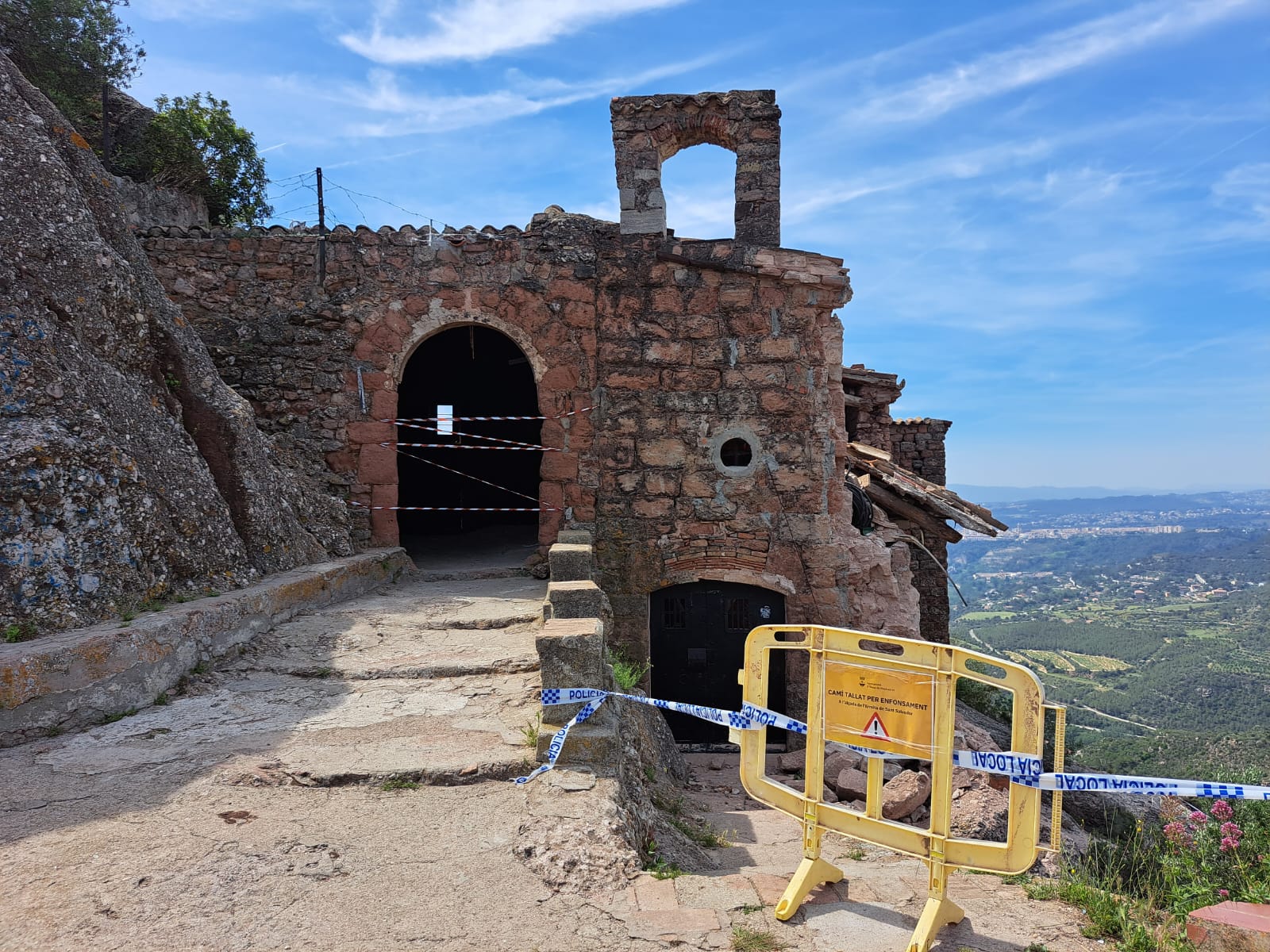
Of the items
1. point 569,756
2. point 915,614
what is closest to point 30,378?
point 569,756

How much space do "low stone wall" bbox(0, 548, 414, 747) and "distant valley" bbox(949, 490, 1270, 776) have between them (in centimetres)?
943

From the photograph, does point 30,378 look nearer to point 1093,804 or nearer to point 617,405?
point 617,405

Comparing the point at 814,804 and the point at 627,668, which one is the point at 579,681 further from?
the point at 627,668

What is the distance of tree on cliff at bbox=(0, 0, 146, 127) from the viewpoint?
47.1ft

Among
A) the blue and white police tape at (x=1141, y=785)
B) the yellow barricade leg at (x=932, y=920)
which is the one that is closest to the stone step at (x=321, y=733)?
the yellow barricade leg at (x=932, y=920)

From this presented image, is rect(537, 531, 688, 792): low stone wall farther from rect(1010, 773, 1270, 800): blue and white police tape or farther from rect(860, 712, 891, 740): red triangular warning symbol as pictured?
rect(1010, 773, 1270, 800): blue and white police tape

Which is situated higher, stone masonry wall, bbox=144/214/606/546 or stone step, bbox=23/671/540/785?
stone masonry wall, bbox=144/214/606/546

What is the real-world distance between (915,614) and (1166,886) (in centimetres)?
573

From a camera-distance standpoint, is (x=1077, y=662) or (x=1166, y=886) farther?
(x=1077, y=662)

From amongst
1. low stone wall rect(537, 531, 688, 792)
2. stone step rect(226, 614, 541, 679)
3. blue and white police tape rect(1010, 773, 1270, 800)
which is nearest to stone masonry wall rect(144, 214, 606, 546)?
stone step rect(226, 614, 541, 679)

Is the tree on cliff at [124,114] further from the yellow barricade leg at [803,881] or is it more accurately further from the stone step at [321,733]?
the yellow barricade leg at [803,881]

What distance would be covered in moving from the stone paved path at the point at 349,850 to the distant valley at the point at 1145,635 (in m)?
7.45

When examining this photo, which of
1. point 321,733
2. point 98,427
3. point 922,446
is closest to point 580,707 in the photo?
point 321,733

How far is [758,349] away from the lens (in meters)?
9.09
